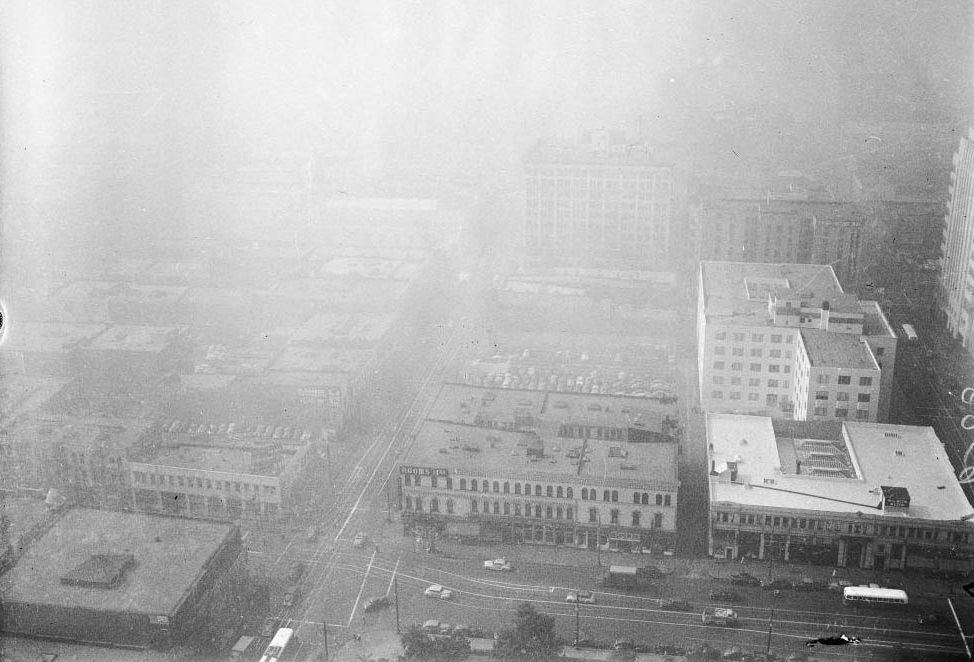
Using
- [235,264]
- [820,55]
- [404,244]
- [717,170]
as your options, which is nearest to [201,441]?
[235,264]

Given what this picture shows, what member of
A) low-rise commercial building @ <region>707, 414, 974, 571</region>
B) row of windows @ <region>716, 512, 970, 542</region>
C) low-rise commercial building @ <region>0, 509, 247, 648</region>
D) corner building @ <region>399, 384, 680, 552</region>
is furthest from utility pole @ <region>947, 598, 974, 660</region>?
low-rise commercial building @ <region>0, 509, 247, 648</region>

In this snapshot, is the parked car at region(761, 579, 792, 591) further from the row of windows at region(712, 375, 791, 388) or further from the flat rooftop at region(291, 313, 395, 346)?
the flat rooftop at region(291, 313, 395, 346)

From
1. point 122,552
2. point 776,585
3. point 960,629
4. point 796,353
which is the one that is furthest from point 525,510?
point 796,353

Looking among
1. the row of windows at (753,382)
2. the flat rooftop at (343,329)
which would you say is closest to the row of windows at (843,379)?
the row of windows at (753,382)

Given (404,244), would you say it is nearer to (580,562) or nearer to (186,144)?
(186,144)

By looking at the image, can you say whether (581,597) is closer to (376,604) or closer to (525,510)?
(525,510)

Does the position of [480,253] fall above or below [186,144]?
below
